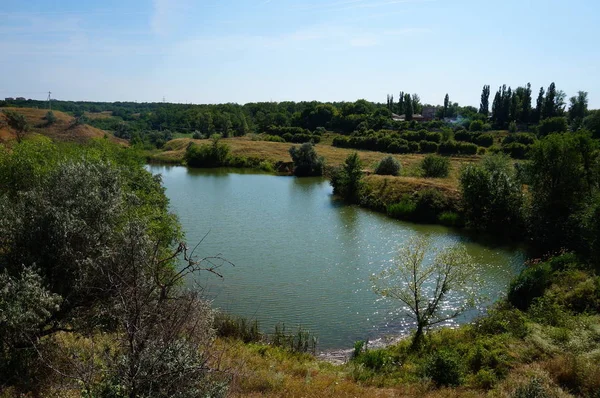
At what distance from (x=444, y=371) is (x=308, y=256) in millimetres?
14713

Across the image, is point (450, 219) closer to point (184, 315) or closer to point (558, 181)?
point (558, 181)

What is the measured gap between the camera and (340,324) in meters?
18.4

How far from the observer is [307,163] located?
201ft

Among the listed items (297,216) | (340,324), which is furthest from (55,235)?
(297,216)

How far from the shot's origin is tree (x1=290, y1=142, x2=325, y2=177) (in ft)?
201

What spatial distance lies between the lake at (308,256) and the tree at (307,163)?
44.8 ft

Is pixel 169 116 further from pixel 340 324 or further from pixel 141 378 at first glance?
pixel 141 378

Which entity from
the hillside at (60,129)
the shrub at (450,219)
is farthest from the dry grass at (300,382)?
the hillside at (60,129)

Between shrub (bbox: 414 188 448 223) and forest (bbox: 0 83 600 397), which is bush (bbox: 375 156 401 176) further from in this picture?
forest (bbox: 0 83 600 397)

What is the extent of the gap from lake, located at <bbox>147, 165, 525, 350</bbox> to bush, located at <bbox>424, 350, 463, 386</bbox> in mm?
4958

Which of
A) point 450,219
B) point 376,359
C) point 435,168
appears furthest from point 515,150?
point 376,359

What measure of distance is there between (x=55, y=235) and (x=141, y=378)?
6124 mm

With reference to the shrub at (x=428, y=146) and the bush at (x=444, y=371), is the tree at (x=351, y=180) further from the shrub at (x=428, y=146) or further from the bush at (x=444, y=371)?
the shrub at (x=428, y=146)

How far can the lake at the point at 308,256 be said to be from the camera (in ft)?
62.0
